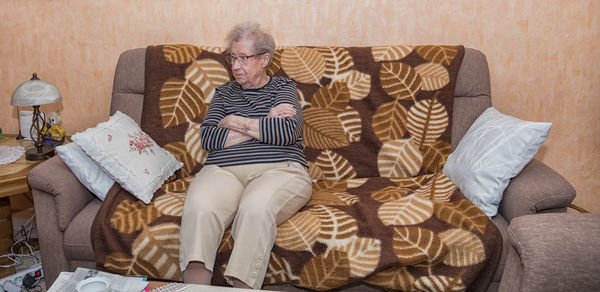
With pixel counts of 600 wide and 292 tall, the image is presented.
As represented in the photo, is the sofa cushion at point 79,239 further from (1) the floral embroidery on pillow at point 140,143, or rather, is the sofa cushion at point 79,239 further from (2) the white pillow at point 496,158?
(2) the white pillow at point 496,158

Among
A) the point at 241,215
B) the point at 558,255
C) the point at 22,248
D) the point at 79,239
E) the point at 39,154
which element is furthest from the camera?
the point at 22,248

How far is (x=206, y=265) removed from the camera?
1.62 metres

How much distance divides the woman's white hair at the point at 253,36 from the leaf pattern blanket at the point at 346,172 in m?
0.17

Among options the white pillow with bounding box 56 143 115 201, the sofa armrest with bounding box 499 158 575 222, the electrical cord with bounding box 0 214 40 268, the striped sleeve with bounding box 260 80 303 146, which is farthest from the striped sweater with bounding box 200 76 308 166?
the electrical cord with bounding box 0 214 40 268

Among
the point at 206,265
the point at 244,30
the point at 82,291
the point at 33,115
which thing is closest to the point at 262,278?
the point at 206,265

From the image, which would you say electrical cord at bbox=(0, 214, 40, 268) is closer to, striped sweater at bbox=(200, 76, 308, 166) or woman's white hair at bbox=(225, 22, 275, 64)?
striped sweater at bbox=(200, 76, 308, 166)

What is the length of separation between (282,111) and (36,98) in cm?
105

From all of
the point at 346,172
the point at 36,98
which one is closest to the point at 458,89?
the point at 346,172

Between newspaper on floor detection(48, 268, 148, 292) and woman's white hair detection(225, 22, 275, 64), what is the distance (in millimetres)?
1072

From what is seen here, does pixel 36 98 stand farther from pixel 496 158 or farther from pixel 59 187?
pixel 496 158

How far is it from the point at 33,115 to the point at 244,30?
1076 millimetres

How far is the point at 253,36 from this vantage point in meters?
2.08

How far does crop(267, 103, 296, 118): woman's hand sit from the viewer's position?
6.48 feet

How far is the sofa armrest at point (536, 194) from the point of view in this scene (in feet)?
5.61
